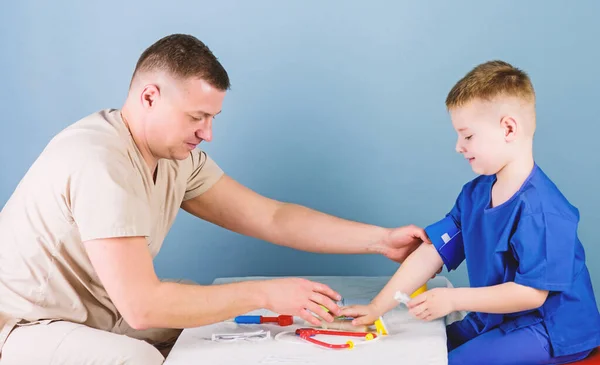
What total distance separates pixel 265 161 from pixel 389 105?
1.37 ft

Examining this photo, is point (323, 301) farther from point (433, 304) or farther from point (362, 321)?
point (433, 304)

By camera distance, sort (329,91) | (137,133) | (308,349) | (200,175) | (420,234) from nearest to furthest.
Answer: (308,349) → (137,133) → (420,234) → (200,175) → (329,91)

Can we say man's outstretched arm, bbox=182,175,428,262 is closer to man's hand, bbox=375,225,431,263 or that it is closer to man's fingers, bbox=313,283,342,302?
man's hand, bbox=375,225,431,263

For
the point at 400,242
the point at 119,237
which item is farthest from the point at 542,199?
the point at 119,237

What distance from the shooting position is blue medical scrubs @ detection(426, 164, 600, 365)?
1732 millimetres

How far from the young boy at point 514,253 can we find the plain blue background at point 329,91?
679 mm

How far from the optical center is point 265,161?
2658mm

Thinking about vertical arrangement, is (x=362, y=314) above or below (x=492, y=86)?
below

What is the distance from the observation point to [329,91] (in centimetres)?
259

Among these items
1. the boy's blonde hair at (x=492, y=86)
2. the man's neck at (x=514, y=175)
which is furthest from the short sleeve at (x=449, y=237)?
the boy's blonde hair at (x=492, y=86)

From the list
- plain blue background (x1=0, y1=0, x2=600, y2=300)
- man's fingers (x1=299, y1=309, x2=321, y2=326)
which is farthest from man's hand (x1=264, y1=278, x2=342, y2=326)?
plain blue background (x1=0, y1=0, x2=600, y2=300)

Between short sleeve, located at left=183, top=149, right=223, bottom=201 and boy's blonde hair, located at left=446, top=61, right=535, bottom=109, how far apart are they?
0.69m

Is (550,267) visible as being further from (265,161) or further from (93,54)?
(93,54)

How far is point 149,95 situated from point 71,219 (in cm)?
32
